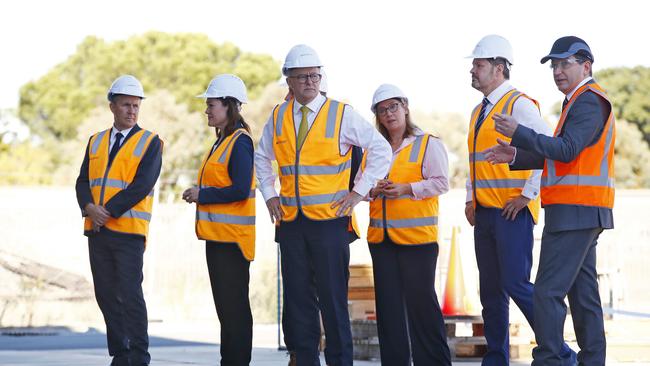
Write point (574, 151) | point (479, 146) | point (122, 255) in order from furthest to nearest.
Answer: point (122, 255) < point (479, 146) < point (574, 151)

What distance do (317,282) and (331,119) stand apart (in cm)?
102

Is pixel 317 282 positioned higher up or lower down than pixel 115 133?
lower down

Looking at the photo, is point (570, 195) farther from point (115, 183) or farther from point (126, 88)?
point (126, 88)

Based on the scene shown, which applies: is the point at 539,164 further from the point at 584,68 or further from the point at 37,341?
the point at 37,341

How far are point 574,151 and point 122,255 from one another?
3470mm

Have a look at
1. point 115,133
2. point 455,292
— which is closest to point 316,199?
point 115,133

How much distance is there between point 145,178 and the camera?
339 inches

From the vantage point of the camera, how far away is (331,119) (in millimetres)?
7430

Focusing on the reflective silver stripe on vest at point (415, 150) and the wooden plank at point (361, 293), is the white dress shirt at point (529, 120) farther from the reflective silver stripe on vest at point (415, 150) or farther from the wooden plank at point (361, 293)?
the wooden plank at point (361, 293)

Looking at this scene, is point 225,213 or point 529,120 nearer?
point 529,120

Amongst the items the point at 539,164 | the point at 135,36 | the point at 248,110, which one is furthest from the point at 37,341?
the point at 135,36

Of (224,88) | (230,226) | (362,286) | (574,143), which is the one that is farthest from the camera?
(362,286)

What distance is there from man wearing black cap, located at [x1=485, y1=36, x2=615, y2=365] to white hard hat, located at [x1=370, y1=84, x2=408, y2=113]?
4.97ft

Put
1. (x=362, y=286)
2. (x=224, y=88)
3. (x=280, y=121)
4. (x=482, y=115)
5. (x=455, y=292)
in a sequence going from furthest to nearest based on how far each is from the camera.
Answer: (x=455, y=292) < (x=362, y=286) < (x=224, y=88) < (x=482, y=115) < (x=280, y=121)
